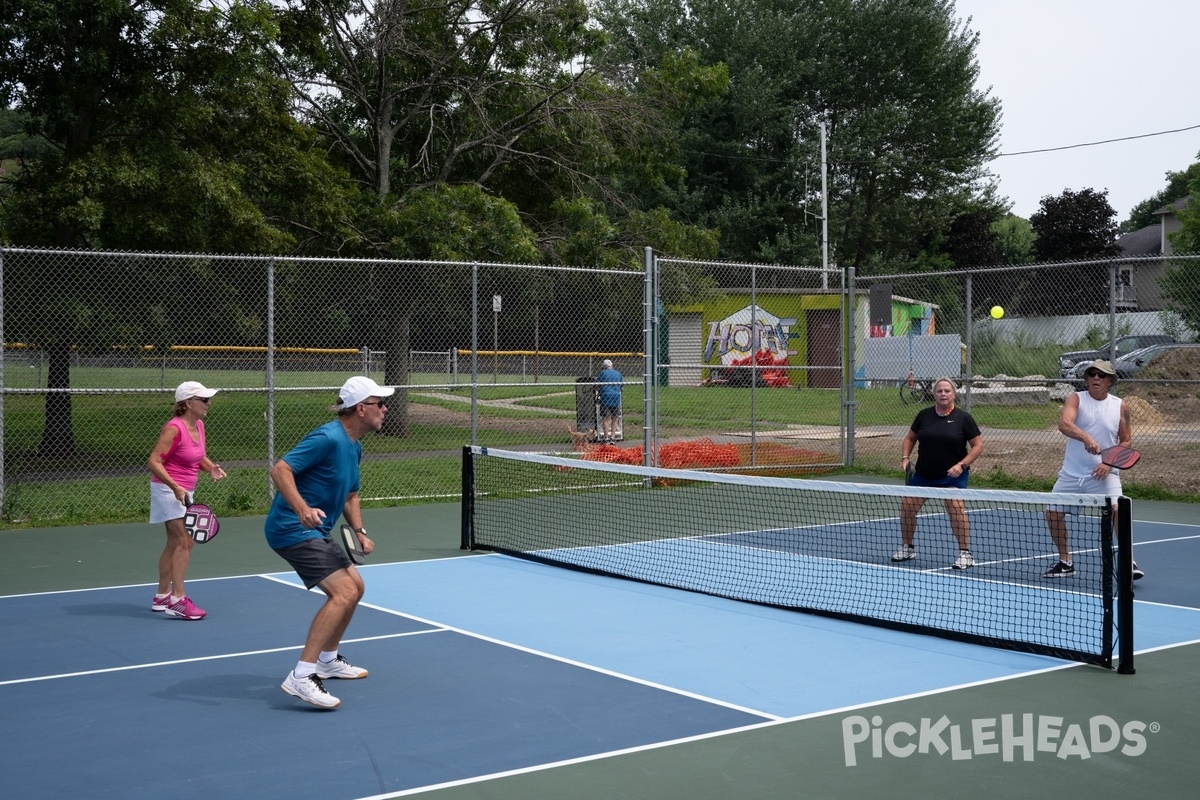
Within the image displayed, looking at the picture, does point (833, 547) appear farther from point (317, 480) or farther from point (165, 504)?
point (317, 480)

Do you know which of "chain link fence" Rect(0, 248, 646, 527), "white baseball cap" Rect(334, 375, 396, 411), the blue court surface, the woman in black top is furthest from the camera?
"chain link fence" Rect(0, 248, 646, 527)

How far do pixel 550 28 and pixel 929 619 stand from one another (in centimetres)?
1768

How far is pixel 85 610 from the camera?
939 centimetres

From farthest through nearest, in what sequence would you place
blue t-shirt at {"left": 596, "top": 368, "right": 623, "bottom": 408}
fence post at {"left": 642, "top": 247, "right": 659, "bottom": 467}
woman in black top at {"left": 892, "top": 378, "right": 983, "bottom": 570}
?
blue t-shirt at {"left": 596, "top": 368, "right": 623, "bottom": 408}, fence post at {"left": 642, "top": 247, "right": 659, "bottom": 467}, woman in black top at {"left": 892, "top": 378, "right": 983, "bottom": 570}

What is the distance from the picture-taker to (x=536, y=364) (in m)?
20.1

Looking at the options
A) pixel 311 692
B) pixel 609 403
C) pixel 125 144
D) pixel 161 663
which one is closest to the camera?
pixel 311 692

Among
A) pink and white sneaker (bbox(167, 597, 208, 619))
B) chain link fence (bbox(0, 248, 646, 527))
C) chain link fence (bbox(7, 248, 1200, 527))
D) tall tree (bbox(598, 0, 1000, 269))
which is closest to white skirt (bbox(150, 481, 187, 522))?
pink and white sneaker (bbox(167, 597, 208, 619))

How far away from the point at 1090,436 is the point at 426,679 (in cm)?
622

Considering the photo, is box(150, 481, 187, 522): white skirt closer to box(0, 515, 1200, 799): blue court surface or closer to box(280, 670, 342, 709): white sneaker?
box(0, 515, 1200, 799): blue court surface

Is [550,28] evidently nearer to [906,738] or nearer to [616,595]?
[616,595]

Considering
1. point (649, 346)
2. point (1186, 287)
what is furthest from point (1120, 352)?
point (649, 346)

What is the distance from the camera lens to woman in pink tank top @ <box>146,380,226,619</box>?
9.02 metres

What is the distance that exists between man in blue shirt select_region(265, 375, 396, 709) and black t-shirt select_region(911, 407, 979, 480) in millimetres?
6048

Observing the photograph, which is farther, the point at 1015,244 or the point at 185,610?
the point at 1015,244
